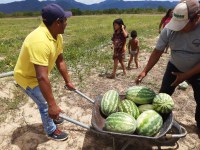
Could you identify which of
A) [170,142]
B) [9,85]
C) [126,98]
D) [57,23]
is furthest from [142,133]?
[9,85]

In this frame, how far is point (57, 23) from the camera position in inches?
138

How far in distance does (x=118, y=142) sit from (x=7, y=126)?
2086mm

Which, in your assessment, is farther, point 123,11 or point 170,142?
point 123,11

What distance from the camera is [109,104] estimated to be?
385 cm

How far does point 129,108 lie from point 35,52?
1.49 m

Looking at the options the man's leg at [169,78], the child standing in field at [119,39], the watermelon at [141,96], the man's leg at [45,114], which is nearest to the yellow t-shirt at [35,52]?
the man's leg at [45,114]

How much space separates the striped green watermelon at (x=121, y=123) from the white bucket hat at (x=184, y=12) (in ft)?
4.41

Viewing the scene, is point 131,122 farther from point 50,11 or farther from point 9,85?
point 9,85

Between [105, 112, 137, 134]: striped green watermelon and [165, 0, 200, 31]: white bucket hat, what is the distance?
1345 millimetres

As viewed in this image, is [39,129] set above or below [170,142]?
below

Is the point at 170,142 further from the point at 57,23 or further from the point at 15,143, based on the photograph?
the point at 15,143

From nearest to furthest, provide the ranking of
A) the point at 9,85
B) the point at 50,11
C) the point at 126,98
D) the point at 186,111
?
the point at 50,11
the point at 126,98
the point at 186,111
the point at 9,85

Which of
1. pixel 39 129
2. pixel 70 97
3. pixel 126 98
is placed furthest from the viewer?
pixel 70 97

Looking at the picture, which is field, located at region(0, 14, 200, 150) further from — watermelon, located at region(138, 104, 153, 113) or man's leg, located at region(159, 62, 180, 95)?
man's leg, located at region(159, 62, 180, 95)
